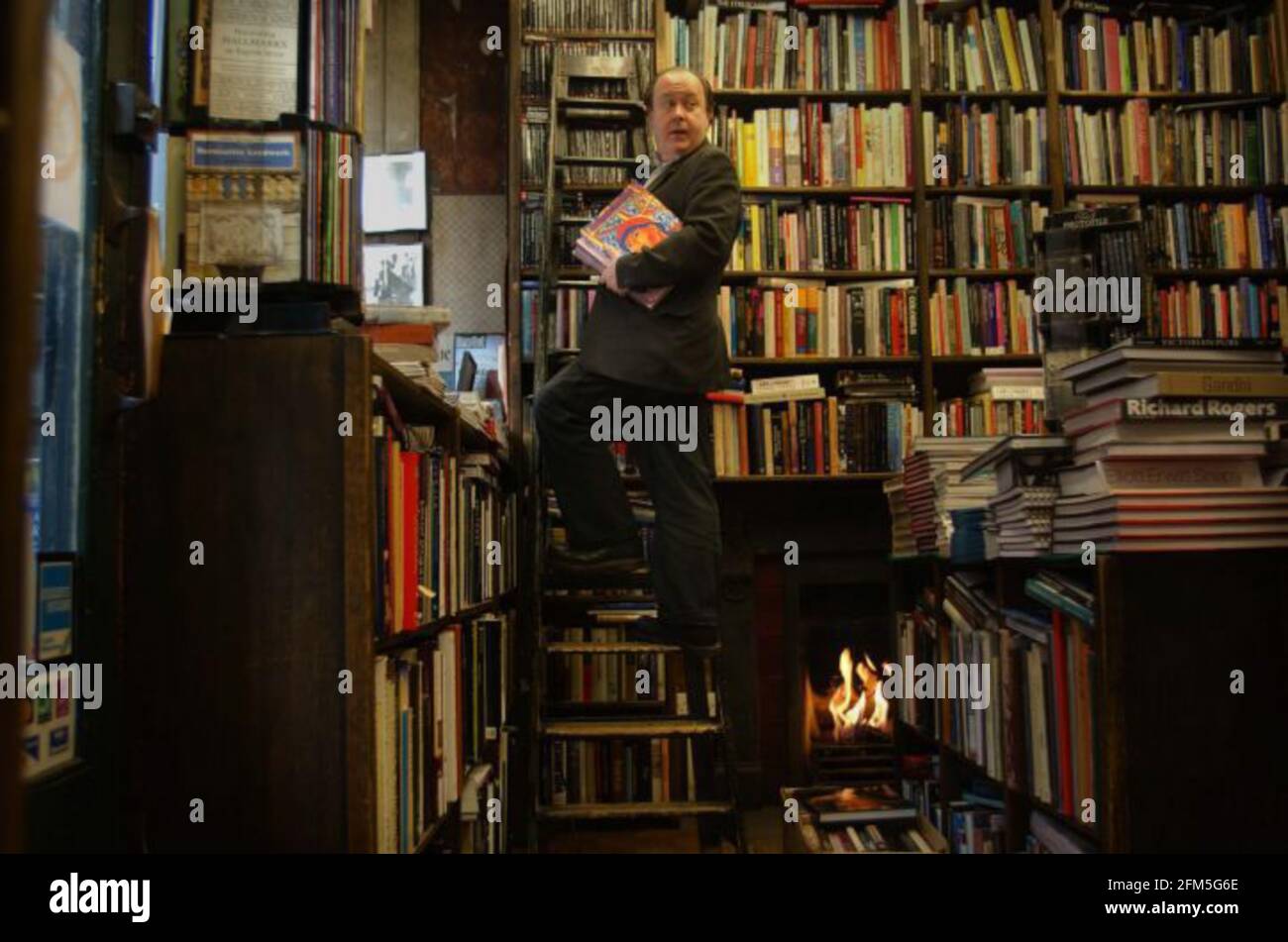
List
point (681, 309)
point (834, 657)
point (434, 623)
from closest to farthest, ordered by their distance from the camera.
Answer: point (434, 623)
point (681, 309)
point (834, 657)

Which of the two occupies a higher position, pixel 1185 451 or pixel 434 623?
pixel 1185 451

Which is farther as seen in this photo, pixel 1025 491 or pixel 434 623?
pixel 1025 491

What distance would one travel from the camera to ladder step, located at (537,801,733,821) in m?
2.29

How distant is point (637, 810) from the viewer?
2.31m

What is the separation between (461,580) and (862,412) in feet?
6.79

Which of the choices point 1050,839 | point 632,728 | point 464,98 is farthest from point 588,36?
point 1050,839

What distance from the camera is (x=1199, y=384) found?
1789 mm

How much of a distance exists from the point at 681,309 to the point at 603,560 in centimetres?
65

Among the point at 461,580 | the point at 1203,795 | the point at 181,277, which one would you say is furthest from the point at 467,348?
the point at 1203,795

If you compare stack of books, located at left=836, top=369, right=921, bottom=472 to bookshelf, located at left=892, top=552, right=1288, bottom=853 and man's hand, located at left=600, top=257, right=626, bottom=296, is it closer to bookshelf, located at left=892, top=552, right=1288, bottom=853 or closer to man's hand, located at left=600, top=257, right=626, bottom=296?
man's hand, located at left=600, top=257, right=626, bottom=296

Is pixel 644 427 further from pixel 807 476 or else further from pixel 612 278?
pixel 807 476

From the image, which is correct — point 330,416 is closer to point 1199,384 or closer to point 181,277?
point 181,277

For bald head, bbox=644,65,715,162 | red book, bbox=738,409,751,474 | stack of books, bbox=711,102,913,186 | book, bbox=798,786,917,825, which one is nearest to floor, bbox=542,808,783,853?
book, bbox=798,786,917,825
